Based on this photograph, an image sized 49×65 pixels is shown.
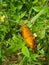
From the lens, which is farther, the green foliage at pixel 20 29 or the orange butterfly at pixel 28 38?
the green foliage at pixel 20 29

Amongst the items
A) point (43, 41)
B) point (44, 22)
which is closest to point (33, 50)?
point (43, 41)

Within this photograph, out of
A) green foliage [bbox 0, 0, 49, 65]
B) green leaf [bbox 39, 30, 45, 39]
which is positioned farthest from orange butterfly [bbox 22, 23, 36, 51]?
green leaf [bbox 39, 30, 45, 39]

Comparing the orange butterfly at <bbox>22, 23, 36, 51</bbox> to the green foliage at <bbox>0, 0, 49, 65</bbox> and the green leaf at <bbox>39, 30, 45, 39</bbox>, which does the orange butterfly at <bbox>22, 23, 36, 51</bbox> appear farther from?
the green leaf at <bbox>39, 30, 45, 39</bbox>

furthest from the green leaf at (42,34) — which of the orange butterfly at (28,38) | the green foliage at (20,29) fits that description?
the orange butterfly at (28,38)

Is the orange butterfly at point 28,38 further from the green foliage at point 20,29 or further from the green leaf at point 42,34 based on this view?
the green leaf at point 42,34

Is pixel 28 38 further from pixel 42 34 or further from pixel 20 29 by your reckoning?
pixel 20 29

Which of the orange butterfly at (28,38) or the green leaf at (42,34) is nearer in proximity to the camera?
the orange butterfly at (28,38)

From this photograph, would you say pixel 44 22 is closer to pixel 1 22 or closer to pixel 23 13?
pixel 23 13

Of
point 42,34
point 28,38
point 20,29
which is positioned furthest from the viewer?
point 20,29

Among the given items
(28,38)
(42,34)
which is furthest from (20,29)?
(28,38)
